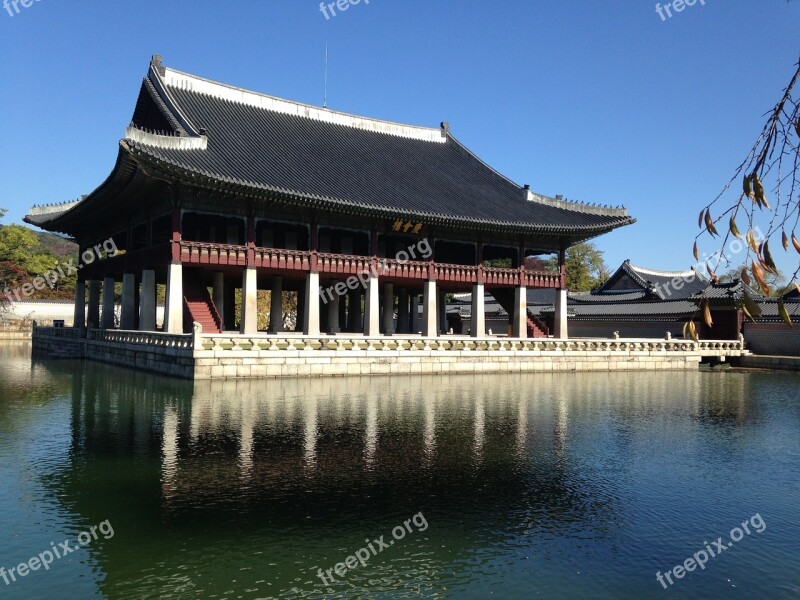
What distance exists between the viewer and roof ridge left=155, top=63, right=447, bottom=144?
135 ft

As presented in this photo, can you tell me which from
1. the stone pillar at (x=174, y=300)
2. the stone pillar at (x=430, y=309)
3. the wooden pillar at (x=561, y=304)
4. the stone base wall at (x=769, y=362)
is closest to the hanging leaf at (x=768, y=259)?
the stone pillar at (x=174, y=300)

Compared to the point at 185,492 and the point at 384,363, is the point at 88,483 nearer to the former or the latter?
the point at 185,492

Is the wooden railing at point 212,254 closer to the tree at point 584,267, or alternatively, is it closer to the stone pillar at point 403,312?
the stone pillar at point 403,312

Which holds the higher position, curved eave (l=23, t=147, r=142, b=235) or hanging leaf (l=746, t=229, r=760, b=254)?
curved eave (l=23, t=147, r=142, b=235)

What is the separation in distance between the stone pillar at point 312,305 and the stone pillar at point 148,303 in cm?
841

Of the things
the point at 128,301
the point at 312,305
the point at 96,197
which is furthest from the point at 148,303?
the point at 312,305

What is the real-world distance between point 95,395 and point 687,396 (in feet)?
76.8

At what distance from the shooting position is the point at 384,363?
32.0 metres

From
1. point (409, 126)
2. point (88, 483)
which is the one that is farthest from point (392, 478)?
point (409, 126)

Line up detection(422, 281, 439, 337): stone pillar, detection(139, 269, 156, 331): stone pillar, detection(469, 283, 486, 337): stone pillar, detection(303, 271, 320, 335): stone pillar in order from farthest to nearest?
detection(469, 283, 486, 337): stone pillar < detection(422, 281, 439, 337): stone pillar < detection(139, 269, 156, 331): stone pillar < detection(303, 271, 320, 335): stone pillar

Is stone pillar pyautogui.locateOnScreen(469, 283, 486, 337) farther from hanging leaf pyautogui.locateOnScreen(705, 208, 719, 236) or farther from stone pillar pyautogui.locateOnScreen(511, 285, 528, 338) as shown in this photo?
hanging leaf pyautogui.locateOnScreen(705, 208, 719, 236)

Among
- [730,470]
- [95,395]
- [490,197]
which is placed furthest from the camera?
[490,197]

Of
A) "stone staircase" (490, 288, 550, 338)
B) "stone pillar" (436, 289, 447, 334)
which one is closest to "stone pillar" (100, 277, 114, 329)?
"stone pillar" (436, 289, 447, 334)

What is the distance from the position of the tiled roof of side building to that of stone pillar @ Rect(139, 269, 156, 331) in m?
7.93
